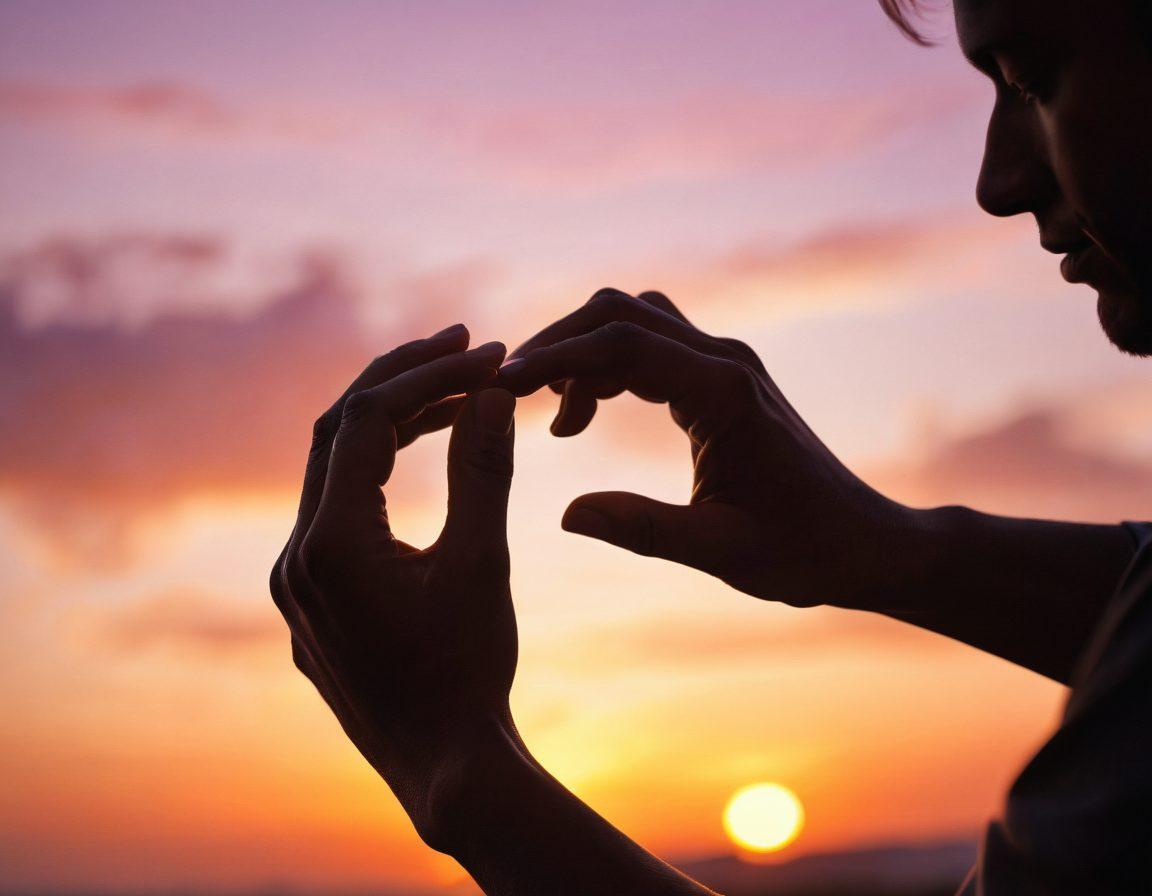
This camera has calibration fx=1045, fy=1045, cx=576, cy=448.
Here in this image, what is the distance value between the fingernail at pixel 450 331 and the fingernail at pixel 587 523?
0.65 metres

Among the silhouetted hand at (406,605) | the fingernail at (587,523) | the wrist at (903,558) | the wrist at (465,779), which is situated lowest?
the wrist at (465,779)

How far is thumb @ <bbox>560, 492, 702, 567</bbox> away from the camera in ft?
8.58

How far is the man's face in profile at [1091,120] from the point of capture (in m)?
1.80

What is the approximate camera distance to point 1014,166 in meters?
2.21

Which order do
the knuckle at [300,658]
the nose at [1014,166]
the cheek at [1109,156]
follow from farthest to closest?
1. the knuckle at [300,658]
2. the nose at [1014,166]
3. the cheek at [1109,156]

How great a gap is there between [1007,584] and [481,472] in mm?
1632

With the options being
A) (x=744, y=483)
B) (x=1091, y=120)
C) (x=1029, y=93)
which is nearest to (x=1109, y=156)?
(x=1091, y=120)

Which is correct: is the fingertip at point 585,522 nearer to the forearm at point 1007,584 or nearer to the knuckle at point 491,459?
the knuckle at point 491,459

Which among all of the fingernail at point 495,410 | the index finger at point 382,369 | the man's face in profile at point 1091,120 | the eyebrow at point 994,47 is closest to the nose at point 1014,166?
the man's face in profile at point 1091,120

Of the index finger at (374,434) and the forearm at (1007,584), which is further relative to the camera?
the forearm at (1007,584)

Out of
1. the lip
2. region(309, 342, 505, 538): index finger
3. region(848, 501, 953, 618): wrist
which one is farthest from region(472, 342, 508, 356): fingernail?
the lip

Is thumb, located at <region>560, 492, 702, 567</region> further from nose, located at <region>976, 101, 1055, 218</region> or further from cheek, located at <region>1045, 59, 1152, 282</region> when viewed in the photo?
cheek, located at <region>1045, 59, 1152, 282</region>

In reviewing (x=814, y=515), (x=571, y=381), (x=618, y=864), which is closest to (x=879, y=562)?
(x=814, y=515)

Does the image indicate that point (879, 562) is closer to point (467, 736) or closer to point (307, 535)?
point (467, 736)
